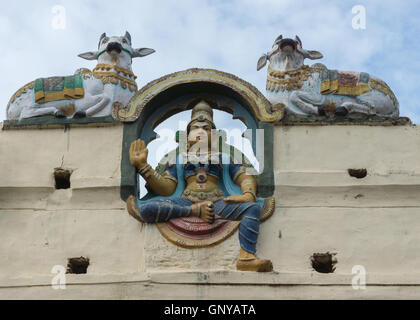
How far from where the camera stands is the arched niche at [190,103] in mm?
11961

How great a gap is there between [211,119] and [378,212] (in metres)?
2.44

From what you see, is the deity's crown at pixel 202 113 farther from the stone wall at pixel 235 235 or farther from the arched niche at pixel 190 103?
the stone wall at pixel 235 235

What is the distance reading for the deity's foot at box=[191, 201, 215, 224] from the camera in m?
11.0

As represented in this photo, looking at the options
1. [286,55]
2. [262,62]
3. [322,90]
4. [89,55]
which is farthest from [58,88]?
[322,90]

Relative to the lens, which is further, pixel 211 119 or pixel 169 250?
pixel 211 119

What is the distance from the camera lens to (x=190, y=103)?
40.9 feet

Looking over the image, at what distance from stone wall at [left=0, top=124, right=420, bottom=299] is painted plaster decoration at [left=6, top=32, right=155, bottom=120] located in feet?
0.83

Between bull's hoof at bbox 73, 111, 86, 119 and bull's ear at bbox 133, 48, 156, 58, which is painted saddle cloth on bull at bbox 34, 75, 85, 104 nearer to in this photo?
bull's hoof at bbox 73, 111, 86, 119

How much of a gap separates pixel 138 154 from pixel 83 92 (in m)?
1.44

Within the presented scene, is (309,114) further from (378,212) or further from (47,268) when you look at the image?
(47,268)

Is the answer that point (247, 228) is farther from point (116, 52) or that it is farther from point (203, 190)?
point (116, 52)
